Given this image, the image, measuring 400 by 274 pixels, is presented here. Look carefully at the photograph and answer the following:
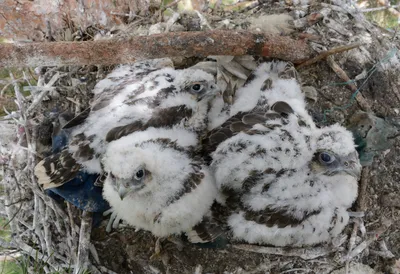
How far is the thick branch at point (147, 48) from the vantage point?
2508mm

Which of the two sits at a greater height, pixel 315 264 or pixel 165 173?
pixel 165 173

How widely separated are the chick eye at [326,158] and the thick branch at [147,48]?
0.97 meters

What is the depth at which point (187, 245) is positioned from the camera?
329 cm

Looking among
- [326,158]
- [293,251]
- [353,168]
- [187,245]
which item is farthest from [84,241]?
[353,168]

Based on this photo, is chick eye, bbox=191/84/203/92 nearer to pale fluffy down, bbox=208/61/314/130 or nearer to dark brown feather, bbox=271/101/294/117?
pale fluffy down, bbox=208/61/314/130

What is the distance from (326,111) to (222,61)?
1040 mm

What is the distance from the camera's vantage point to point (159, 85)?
10.5 feet

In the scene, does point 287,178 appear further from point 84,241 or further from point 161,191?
point 84,241

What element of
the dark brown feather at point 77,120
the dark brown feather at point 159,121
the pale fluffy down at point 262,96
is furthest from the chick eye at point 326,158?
the dark brown feather at point 77,120

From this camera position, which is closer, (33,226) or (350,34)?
(33,226)

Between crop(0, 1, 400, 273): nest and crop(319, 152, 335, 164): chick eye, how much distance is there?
0.74 metres

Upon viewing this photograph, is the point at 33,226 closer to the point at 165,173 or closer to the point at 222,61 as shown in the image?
the point at 165,173

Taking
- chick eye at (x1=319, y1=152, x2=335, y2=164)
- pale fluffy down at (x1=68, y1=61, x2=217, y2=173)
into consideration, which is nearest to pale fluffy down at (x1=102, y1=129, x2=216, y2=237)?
pale fluffy down at (x1=68, y1=61, x2=217, y2=173)

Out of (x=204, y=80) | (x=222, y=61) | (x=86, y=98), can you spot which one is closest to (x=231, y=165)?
(x=204, y=80)
